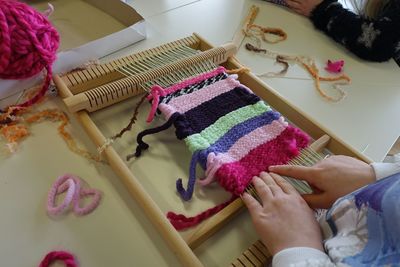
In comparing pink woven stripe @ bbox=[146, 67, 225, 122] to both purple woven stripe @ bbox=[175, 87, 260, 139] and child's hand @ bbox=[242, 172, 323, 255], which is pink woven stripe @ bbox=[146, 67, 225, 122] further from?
child's hand @ bbox=[242, 172, 323, 255]

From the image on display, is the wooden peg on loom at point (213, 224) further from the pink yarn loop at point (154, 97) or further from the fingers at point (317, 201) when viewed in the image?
the pink yarn loop at point (154, 97)

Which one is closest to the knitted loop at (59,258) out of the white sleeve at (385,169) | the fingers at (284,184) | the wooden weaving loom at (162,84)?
the wooden weaving loom at (162,84)

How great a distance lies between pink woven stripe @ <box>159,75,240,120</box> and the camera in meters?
0.70

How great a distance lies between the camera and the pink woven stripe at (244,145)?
617 mm

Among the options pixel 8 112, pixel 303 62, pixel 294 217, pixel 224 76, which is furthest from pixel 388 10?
pixel 8 112

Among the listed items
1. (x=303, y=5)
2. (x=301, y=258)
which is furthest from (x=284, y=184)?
(x=303, y=5)

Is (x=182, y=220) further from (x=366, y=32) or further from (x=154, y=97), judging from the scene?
(x=366, y=32)

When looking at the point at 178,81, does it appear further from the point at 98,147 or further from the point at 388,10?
the point at 388,10

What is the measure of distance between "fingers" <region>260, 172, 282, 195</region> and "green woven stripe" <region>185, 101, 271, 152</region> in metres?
0.11

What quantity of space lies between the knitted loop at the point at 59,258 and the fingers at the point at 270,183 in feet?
1.08

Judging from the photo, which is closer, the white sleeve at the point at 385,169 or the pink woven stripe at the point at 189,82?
the white sleeve at the point at 385,169

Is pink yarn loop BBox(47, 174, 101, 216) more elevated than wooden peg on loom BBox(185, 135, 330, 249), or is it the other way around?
wooden peg on loom BBox(185, 135, 330, 249)

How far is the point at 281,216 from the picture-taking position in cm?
55

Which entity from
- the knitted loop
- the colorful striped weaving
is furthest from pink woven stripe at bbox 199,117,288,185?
the knitted loop
